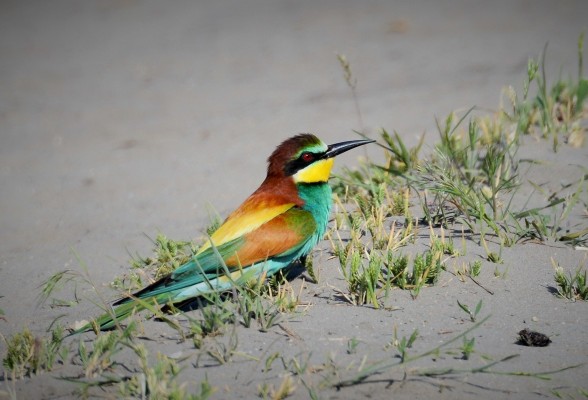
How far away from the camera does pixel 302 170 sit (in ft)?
12.5

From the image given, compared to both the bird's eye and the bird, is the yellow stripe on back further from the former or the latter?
the bird's eye

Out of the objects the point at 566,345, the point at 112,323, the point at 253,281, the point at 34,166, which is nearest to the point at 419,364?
the point at 566,345

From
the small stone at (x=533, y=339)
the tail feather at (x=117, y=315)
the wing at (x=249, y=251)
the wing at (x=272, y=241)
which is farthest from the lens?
the wing at (x=272, y=241)

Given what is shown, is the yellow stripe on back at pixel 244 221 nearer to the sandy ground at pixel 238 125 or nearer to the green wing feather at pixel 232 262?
the green wing feather at pixel 232 262

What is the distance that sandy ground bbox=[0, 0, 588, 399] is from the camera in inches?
118

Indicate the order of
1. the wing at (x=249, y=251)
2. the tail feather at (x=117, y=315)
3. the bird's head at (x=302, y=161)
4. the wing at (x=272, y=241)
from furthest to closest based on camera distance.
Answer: the bird's head at (x=302, y=161) < the wing at (x=272, y=241) < the wing at (x=249, y=251) < the tail feather at (x=117, y=315)

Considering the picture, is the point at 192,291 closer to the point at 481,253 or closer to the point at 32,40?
the point at 481,253

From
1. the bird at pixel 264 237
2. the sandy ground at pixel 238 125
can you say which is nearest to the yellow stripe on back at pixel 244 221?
the bird at pixel 264 237

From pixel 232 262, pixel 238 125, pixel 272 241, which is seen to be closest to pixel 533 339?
pixel 272 241

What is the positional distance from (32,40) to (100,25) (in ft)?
2.74

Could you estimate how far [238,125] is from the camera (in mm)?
6277

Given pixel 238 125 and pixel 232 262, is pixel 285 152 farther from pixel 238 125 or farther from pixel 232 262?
pixel 238 125

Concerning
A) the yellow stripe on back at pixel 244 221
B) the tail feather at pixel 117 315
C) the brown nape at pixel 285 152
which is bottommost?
the tail feather at pixel 117 315

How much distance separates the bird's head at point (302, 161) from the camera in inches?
150
